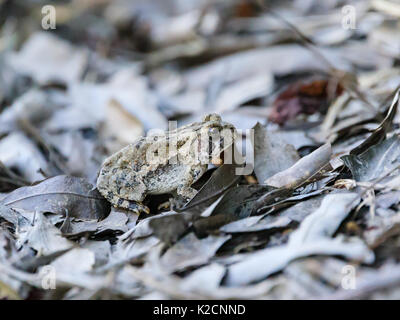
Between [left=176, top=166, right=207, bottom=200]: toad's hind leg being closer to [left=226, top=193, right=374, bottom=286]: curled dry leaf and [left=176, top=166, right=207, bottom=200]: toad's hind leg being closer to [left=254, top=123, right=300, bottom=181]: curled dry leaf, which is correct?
[left=254, top=123, right=300, bottom=181]: curled dry leaf

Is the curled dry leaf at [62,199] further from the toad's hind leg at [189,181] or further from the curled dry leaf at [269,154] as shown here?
the curled dry leaf at [269,154]

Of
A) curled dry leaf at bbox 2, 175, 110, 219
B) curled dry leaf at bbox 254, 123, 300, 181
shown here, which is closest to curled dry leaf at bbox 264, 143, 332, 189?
curled dry leaf at bbox 254, 123, 300, 181

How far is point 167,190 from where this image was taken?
4750mm

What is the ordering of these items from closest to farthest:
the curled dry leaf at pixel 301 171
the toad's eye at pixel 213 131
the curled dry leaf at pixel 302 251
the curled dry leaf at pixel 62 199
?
the curled dry leaf at pixel 302 251 → the curled dry leaf at pixel 301 171 → the curled dry leaf at pixel 62 199 → the toad's eye at pixel 213 131

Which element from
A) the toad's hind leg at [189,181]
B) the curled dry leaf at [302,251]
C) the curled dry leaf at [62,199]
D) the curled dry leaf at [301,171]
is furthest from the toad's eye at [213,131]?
the curled dry leaf at [302,251]

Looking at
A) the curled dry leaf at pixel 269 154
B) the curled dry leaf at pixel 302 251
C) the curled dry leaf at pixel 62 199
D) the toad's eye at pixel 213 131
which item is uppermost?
the toad's eye at pixel 213 131

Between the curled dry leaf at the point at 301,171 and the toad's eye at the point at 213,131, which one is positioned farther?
the toad's eye at the point at 213,131

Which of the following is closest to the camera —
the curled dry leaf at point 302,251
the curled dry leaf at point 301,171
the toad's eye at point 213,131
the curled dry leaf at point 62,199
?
the curled dry leaf at point 302,251

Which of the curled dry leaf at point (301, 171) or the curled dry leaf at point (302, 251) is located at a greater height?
the curled dry leaf at point (301, 171)

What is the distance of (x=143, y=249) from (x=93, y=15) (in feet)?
27.2

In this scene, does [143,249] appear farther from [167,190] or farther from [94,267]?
[167,190]

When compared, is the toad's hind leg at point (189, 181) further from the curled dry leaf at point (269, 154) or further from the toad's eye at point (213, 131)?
the curled dry leaf at point (269, 154)

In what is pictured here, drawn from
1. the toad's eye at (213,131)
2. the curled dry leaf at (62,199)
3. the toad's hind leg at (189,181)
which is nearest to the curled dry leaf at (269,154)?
the toad's eye at (213,131)
